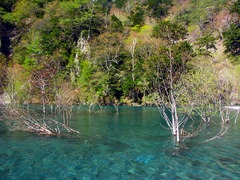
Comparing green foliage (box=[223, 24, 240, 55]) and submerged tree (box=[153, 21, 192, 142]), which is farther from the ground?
green foliage (box=[223, 24, 240, 55])

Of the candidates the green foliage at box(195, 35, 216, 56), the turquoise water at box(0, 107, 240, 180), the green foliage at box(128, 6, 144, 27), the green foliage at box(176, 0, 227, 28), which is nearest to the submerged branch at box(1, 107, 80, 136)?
the turquoise water at box(0, 107, 240, 180)

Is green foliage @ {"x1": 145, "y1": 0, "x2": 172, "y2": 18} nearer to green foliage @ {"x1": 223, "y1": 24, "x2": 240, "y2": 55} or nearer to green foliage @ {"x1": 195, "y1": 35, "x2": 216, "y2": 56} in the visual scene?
green foliage @ {"x1": 195, "y1": 35, "x2": 216, "y2": 56}

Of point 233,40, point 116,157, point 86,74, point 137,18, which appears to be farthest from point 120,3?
point 116,157

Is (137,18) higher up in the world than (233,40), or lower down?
higher up

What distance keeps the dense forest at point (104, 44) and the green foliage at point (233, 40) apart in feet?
0.79

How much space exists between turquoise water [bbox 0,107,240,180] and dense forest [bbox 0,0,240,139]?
2354 cm

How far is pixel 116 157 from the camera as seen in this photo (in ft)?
49.2

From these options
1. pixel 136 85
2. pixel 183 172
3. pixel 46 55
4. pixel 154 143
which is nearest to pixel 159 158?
pixel 183 172

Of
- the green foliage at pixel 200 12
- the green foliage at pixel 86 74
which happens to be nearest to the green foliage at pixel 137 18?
the green foliage at pixel 200 12

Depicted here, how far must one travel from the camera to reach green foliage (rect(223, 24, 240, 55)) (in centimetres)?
6063

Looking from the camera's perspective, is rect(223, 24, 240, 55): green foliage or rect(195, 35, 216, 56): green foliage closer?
rect(223, 24, 240, 55): green foliage

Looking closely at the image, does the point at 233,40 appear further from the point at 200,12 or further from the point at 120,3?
the point at 120,3

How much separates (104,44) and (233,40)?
114 feet

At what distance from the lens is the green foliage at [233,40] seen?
60634mm
